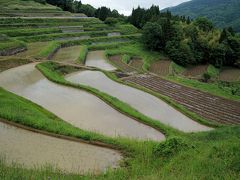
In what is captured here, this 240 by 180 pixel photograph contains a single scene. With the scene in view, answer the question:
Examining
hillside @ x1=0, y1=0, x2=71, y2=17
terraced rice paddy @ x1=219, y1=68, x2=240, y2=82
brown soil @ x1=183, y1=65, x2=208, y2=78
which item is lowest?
terraced rice paddy @ x1=219, y1=68, x2=240, y2=82

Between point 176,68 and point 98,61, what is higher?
point 98,61

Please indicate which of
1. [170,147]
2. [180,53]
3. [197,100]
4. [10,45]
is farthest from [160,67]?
[170,147]

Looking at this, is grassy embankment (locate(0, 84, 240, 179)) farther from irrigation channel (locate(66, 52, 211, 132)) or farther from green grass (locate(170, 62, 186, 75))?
green grass (locate(170, 62, 186, 75))

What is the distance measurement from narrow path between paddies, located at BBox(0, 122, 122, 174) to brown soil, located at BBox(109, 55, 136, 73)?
19263mm

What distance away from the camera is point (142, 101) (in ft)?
65.8

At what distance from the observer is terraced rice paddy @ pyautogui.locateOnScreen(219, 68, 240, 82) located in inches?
1517

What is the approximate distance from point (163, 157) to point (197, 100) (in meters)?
13.6

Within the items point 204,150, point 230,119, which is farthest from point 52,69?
point 204,150

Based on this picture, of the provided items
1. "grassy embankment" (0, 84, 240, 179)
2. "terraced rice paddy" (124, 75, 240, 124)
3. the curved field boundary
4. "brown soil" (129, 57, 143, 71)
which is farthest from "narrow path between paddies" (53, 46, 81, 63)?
the curved field boundary

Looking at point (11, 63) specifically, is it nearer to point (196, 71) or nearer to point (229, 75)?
point (196, 71)

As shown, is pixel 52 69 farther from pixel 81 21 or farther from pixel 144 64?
pixel 81 21

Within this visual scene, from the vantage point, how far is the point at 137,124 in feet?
50.2

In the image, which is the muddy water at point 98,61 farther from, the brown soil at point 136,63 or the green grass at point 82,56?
the brown soil at point 136,63

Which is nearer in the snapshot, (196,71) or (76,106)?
(76,106)
